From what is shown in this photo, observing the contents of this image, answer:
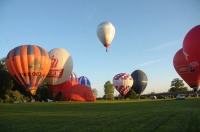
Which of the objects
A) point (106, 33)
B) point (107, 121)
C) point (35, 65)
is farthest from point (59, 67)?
point (107, 121)

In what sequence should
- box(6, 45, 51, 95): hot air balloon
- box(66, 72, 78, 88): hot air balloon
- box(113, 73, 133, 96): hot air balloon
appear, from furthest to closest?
box(113, 73, 133, 96): hot air balloon, box(66, 72, 78, 88): hot air balloon, box(6, 45, 51, 95): hot air balloon

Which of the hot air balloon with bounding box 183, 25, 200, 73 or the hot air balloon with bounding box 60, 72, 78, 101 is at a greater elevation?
the hot air balloon with bounding box 183, 25, 200, 73

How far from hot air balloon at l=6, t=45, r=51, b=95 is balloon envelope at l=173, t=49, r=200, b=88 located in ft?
73.6

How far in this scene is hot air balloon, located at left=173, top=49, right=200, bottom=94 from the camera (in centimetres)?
4283

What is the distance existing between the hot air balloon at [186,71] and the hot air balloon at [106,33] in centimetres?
1168

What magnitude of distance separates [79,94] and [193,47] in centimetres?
2194

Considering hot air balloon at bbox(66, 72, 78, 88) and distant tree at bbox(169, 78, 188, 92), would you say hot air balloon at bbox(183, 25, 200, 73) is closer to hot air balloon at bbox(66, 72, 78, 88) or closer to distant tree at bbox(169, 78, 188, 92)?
hot air balloon at bbox(66, 72, 78, 88)

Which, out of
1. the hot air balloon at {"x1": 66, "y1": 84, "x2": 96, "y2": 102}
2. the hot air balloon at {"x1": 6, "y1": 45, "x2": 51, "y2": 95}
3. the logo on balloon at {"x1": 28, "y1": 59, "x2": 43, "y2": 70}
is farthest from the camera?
the hot air balloon at {"x1": 66, "y1": 84, "x2": 96, "y2": 102}

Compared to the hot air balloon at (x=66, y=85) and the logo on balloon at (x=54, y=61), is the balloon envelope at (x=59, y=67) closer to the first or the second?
the logo on balloon at (x=54, y=61)

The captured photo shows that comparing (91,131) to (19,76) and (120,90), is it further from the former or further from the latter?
(120,90)

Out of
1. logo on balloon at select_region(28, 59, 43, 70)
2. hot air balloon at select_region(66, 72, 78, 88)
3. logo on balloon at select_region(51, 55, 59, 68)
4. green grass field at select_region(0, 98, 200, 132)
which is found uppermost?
logo on balloon at select_region(51, 55, 59, 68)

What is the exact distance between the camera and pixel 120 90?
6669cm

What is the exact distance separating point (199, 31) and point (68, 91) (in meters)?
24.5

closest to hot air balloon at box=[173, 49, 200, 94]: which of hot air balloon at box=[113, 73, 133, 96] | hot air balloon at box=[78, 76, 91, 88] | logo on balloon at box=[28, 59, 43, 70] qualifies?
hot air balloon at box=[113, 73, 133, 96]
